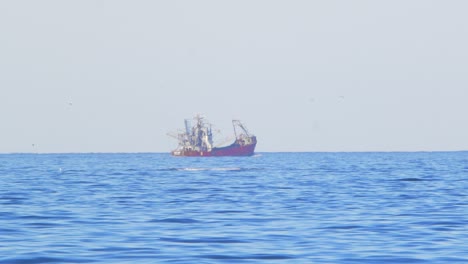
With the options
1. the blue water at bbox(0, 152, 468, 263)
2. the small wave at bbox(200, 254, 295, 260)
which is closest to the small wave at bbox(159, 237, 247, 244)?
the blue water at bbox(0, 152, 468, 263)

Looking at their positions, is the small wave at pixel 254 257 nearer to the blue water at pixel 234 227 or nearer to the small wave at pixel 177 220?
the blue water at pixel 234 227

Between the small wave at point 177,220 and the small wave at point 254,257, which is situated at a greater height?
the small wave at point 177,220

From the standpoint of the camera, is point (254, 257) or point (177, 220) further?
point (177, 220)

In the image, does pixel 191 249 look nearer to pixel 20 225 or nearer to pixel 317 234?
pixel 317 234

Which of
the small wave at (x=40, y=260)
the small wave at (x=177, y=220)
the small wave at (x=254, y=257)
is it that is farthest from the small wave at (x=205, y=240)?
the small wave at (x=177, y=220)

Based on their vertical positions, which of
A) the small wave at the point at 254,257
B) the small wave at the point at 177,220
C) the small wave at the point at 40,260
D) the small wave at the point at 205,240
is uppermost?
the small wave at the point at 177,220

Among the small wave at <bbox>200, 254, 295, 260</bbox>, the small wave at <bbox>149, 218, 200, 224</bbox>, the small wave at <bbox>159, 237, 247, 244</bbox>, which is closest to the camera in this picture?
the small wave at <bbox>200, 254, 295, 260</bbox>

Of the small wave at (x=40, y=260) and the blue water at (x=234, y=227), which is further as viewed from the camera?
the blue water at (x=234, y=227)

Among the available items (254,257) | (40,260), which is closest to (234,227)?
(254,257)

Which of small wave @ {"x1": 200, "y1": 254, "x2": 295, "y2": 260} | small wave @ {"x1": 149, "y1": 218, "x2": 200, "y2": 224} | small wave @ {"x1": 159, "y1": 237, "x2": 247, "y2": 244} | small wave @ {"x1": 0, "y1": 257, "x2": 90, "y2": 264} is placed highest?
small wave @ {"x1": 149, "y1": 218, "x2": 200, "y2": 224}

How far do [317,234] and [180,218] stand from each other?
770 centimetres

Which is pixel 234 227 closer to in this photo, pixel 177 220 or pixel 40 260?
pixel 177 220

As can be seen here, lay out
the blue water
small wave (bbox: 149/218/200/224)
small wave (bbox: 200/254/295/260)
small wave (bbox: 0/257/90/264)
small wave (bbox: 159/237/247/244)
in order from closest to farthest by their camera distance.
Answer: small wave (bbox: 0/257/90/264) → small wave (bbox: 200/254/295/260) → the blue water → small wave (bbox: 159/237/247/244) → small wave (bbox: 149/218/200/224)

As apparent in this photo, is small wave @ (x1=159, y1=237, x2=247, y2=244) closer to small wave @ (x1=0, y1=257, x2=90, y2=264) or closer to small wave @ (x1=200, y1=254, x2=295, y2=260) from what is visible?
small wave @ (x1=200, y1=254, x2=295, y2=260)
